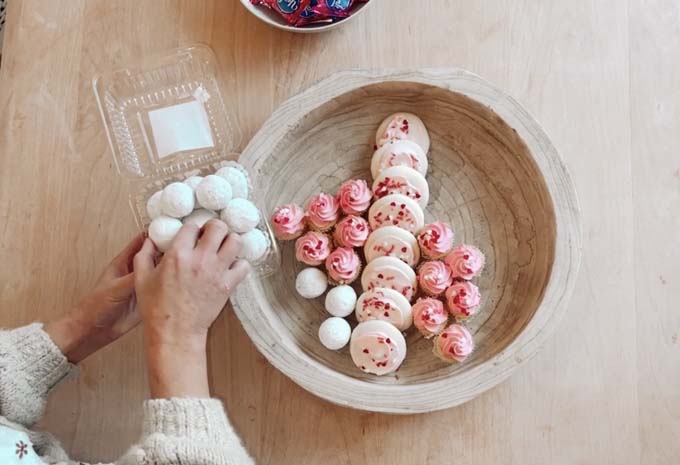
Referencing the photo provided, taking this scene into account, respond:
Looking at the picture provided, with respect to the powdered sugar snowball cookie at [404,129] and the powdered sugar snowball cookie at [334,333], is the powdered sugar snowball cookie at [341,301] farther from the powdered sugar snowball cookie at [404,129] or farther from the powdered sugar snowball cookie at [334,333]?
the powdered sugar snowball cookie at [404,129]

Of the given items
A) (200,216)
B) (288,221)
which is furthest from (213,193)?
(288,221)

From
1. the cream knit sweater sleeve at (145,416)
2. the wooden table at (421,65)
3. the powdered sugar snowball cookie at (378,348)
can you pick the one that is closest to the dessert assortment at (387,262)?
the powdered sugar snowball cookie at (378,348)

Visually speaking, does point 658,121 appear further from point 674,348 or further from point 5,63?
point 5,63

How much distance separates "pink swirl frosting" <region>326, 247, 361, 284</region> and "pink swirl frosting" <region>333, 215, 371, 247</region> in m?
0.01

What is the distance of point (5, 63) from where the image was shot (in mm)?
1064

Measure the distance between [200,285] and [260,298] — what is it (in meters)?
0.12

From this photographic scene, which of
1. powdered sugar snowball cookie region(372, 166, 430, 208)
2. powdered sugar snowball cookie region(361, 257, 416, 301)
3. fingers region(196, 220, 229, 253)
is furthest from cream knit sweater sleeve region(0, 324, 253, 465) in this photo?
powdered sugar snowball cookie region(372, 166, 430, 208)

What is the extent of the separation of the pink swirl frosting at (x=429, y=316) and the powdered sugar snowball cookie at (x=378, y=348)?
0.03 meters

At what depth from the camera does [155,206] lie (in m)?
0.86

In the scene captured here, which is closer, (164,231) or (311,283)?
(164,231)

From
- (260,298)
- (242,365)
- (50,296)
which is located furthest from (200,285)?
(50,296)

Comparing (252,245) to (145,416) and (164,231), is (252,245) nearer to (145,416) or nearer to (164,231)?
(164,231)

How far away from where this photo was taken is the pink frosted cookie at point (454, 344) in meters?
0.89

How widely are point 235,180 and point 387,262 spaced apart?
24 centimetres
